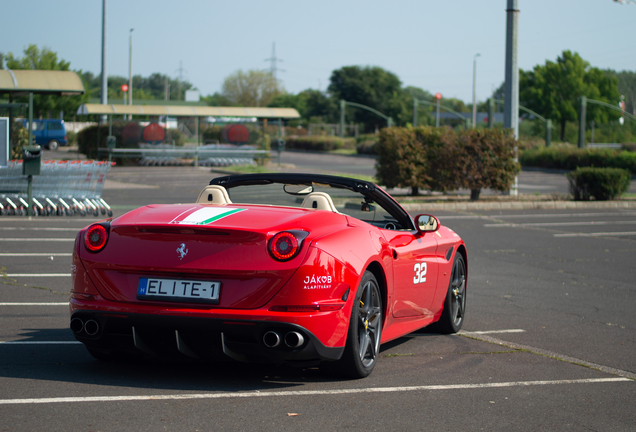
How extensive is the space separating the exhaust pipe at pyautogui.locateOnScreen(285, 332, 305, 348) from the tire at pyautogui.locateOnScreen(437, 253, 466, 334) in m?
2.36

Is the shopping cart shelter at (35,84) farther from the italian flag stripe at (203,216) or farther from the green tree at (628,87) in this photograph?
the green tree at (628,87)

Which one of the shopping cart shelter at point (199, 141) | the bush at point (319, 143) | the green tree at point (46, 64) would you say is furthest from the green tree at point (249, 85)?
the shopping cart shelter at point (199, 141)

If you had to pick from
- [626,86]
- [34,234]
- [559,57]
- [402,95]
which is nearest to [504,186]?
[34,234]

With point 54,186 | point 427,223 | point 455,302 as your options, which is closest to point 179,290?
point 427,223

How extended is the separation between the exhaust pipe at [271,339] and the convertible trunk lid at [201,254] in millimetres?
180

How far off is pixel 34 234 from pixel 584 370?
413 inches

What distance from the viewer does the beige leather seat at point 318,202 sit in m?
5.21

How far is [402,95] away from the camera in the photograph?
363ft

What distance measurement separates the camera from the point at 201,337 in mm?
4527

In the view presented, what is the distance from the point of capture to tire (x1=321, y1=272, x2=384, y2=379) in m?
4.78

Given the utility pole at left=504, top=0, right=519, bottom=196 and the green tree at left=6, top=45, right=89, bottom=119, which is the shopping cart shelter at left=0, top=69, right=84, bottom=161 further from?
the green tree at left=6, top=45, right=89, bottom=119

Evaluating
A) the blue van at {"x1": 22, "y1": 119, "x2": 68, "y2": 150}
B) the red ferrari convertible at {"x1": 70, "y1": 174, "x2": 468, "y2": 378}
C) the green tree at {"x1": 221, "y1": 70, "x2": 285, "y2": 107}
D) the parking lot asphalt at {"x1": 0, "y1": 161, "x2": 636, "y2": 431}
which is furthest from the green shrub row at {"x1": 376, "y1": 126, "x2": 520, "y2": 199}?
the green tree at {"x1": 221, "y1": 70, "x2": 285, "y2": 107}

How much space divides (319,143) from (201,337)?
7046 cm

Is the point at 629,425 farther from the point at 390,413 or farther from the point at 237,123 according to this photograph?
the point at 237,123
